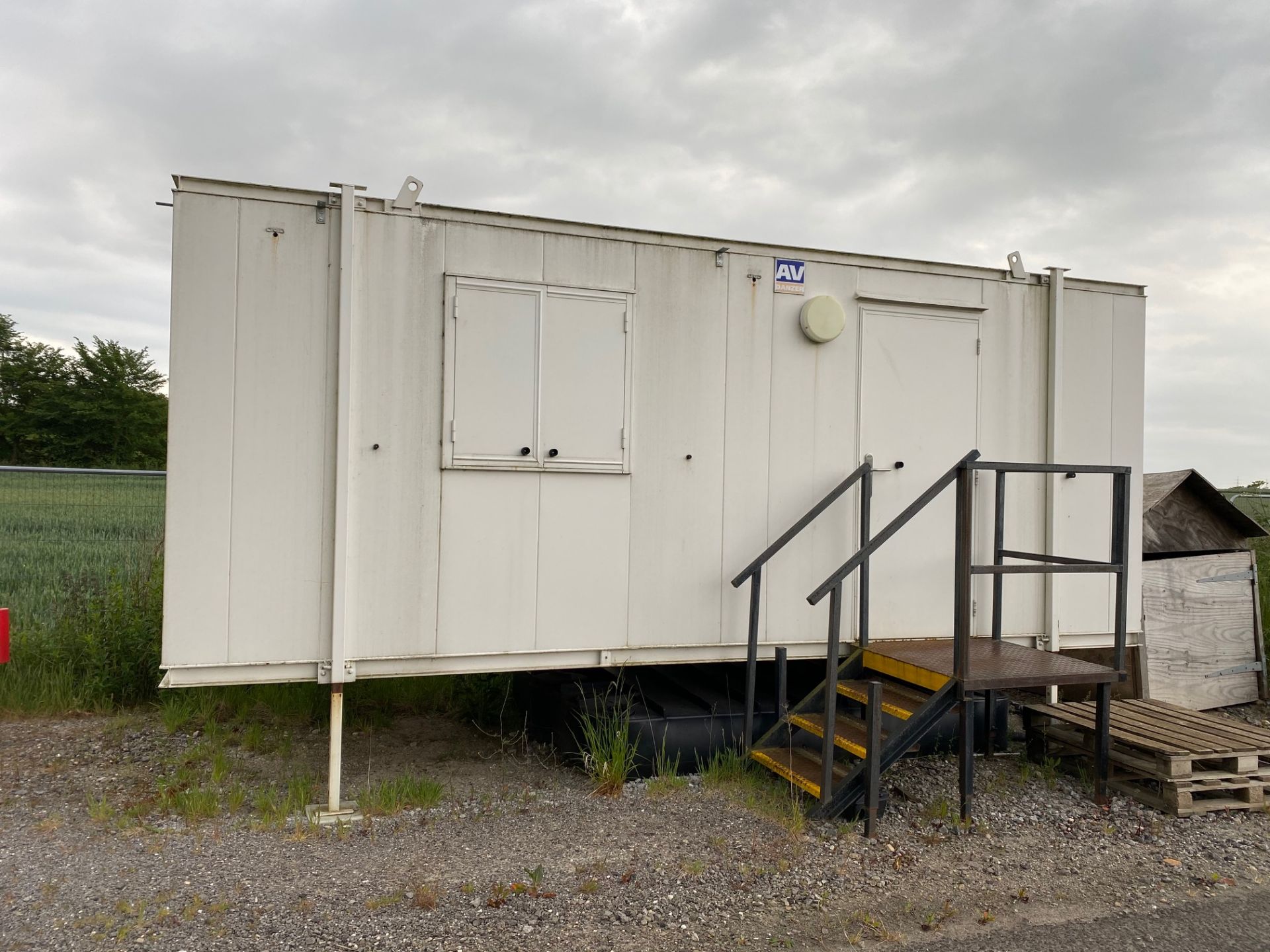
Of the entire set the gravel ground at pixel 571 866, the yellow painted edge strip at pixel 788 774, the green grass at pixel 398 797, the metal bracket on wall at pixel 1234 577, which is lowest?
the gravel ground at pixel 571 866

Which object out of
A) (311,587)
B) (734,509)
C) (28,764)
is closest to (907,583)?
(734,509)

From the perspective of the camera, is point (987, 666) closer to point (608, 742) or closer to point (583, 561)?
point (608, 742)

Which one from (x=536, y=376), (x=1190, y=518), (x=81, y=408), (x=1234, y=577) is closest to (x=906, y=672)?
(x=536, y=376)

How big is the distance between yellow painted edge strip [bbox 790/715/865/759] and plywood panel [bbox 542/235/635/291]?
2.40 metres

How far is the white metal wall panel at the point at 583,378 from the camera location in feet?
15.5

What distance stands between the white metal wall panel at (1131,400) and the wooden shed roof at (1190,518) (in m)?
1.52

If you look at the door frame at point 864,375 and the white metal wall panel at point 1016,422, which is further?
the white metal wall panel at point 1016,422

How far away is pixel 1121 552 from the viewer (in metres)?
4.65

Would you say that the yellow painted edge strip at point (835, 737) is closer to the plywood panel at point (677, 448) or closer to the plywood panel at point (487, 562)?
the plywood panel at point (677, 448)

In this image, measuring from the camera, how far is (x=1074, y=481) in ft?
18.2

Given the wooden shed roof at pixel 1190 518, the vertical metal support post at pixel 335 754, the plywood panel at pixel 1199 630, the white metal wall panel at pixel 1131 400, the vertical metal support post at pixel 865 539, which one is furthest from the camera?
the wooden shed roof at pixel 1190 518

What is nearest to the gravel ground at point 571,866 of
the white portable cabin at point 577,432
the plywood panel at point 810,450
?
the white portable cabin at point 577,432

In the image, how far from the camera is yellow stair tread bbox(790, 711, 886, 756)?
434cm

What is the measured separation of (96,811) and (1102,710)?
4.96 metres
